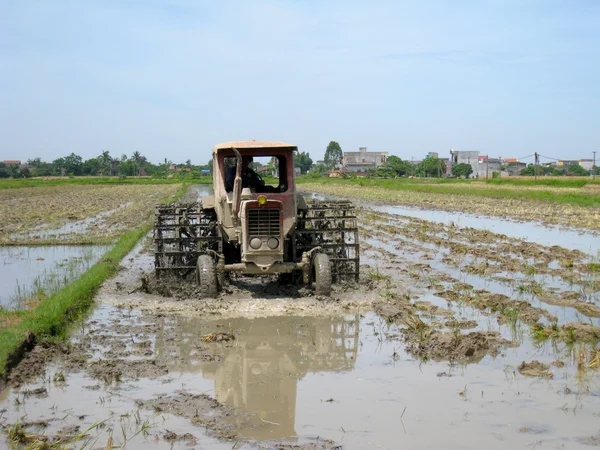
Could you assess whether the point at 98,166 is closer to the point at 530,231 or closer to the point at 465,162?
the point at 465,162

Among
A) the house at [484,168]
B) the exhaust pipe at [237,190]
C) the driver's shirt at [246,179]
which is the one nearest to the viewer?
the exhaust pipe at [237,190]

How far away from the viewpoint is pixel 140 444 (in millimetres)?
5324

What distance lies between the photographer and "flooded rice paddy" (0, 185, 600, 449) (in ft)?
18.3

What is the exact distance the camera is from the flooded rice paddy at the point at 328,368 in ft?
18.3

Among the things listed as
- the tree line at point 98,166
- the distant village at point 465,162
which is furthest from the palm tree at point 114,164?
the distant village at point 465,162

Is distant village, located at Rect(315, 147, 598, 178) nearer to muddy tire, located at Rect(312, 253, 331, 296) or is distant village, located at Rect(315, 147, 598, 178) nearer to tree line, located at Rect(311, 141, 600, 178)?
tree line, located at Rect(311, 141, 600, 178)

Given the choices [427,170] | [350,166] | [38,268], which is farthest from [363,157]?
[38,268]

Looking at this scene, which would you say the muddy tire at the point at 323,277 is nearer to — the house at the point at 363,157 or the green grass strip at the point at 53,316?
the green grass strip at the point at 53,316

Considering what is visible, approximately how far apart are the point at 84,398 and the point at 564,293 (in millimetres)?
7380

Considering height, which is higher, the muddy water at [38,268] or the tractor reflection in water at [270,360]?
the muddy water at [38,268]

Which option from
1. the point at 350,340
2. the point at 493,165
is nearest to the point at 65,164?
the point at 493,165

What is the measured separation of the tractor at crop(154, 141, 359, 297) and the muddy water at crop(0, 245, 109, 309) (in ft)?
6.48

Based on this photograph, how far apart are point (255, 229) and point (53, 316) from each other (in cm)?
304

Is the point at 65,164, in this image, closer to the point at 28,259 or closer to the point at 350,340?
the point at 28,259
